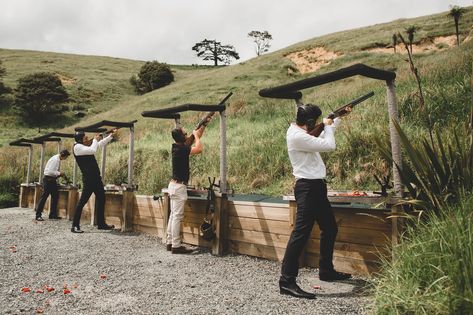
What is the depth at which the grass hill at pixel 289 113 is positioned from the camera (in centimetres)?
791

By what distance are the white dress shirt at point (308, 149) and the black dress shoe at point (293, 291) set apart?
102 centimetres

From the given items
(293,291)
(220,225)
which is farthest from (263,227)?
(293,291)

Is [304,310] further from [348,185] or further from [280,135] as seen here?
[280,135]

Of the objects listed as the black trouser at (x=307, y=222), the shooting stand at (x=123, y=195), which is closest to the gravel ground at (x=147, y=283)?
the black trouser at (x=307, y=222)

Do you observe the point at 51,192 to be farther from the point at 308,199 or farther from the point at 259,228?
the point at 308,199

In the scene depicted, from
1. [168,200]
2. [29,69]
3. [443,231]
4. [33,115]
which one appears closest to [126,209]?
[168,200]

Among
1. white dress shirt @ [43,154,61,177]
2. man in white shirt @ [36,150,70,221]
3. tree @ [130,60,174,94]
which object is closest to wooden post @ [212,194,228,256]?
man in white shirt @ [36,150,70,221]

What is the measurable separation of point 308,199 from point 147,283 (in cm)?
202

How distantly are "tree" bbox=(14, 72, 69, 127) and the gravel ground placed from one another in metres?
34.1

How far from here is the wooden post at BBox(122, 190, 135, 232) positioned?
303 inches

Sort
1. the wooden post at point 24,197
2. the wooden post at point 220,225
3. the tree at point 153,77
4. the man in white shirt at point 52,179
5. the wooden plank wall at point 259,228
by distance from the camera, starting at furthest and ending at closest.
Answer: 1. the tree at point 153,77
2. the wooden post at point 24,197
3. the man in white shirt at point 52,179
4. the wooden post at point 220,225
5. the wooden plank wall at point 259,228

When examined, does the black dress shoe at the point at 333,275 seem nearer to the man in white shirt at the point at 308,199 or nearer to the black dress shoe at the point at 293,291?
the man in white shirt at the point at 308,199

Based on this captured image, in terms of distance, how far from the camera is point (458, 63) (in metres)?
12.4

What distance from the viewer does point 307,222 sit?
3.72 metres
